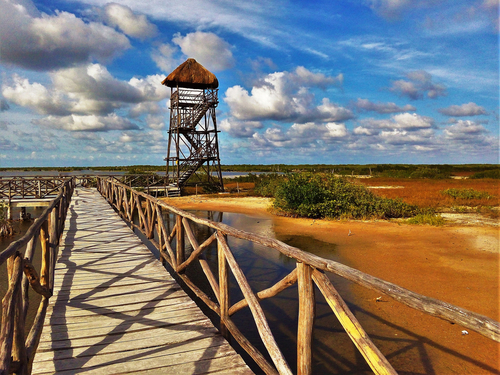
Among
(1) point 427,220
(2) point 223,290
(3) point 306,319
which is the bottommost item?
(1) point 427,220

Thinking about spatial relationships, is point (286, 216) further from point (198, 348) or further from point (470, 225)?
point (198, 348)

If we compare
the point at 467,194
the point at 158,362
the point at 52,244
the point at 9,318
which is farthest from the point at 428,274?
the point at 467,194

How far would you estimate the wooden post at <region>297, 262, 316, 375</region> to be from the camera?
2.71 m

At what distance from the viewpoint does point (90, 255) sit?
287 inches

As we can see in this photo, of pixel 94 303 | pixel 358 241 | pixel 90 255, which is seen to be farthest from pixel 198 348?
pixel 358 241

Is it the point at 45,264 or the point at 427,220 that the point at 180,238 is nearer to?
the point at 45,264

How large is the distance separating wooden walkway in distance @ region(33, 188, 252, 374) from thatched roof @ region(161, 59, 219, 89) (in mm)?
23404

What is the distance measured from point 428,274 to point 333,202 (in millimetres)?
9083

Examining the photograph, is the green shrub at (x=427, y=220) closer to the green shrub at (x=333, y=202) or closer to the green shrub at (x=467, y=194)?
the green shrub at (x=333, y=202)

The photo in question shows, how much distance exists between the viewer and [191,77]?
28.0 m

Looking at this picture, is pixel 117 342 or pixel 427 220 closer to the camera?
pixel 117 342

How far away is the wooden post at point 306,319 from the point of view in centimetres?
271

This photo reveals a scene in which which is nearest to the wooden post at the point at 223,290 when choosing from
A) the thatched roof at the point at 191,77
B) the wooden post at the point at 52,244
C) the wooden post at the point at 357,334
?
the wooden post at the point at 357,334

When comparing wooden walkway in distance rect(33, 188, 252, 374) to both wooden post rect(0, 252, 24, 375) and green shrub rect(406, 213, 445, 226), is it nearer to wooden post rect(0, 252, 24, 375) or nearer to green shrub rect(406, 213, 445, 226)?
wooden post rect(0, 252, 24, 375)
